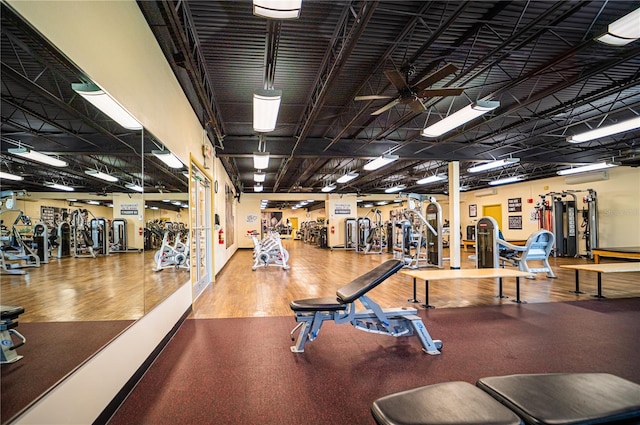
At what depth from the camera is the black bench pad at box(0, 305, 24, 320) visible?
4.62 ft

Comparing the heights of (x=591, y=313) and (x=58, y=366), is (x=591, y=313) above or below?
below

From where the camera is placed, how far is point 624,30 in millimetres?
2912

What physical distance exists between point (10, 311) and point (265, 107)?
130 inches

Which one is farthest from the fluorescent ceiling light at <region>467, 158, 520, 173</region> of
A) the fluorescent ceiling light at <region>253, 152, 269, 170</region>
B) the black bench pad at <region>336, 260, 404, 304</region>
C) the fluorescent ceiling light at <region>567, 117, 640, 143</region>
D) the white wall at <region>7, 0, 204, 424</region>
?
the white wall at <region>7, 0, 204, 424</region>

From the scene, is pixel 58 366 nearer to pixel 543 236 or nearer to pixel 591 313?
pixel 591 313

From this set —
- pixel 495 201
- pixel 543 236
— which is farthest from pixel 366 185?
pixel 543 236

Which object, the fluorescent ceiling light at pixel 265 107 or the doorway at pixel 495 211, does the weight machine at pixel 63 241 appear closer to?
the fluorescent ceiling light at pixel 265 107

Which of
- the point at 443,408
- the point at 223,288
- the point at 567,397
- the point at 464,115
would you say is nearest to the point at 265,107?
the point at 464,115

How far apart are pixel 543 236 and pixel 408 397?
6.97 m

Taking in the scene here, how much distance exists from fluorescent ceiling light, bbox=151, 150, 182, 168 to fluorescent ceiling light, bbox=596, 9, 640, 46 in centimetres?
434

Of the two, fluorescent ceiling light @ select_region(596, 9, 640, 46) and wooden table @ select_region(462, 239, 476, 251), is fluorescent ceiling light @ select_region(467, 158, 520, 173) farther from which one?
wooden table @ select_region(462, 239, 476, 251)

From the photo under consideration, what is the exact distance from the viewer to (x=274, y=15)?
8.21ft

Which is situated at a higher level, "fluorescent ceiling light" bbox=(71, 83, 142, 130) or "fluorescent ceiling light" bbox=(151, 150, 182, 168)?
"fluorescent ceiling light" bbox=(71, 83, 142, 130)

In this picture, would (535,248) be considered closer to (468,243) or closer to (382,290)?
(382,290)
